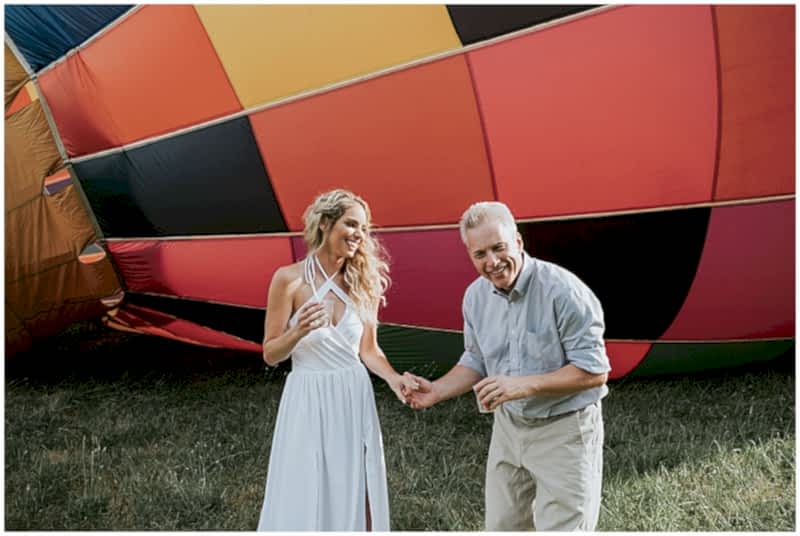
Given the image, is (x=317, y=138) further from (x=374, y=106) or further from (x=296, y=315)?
(x=296, y=315)

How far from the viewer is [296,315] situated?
Answer: 6.41 feet

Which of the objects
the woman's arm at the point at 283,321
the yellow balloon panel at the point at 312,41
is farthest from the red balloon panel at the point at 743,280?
the woman's arm at the point at 283,321

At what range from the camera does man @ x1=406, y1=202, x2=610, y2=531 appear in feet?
5.69

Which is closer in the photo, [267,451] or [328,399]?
[328,399]

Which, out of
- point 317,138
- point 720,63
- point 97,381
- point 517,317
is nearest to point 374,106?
point 317,138

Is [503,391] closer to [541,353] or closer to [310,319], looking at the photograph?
[541,353]

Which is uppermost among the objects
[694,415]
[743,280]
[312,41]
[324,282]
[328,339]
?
[312,41]

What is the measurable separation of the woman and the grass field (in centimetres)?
51

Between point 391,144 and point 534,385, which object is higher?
point 391,144

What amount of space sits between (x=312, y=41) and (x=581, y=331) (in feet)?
4.89

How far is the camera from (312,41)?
2811mm

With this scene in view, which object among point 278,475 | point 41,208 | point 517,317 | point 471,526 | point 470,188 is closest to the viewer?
point 517,317

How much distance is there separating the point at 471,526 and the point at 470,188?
1030 millimetres

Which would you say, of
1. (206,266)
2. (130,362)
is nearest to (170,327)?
(206,266)
